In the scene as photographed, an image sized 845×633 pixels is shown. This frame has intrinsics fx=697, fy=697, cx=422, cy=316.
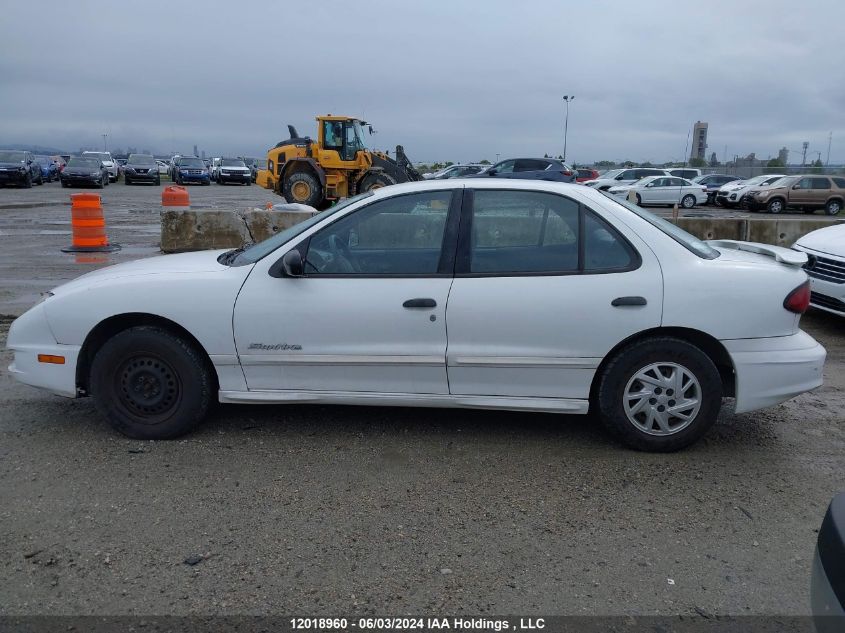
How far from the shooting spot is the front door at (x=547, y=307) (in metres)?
3.98

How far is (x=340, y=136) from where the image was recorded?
20875 mm

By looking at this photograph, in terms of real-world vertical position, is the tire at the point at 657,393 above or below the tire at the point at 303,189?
below

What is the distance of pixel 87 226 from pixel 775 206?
25.7 metres

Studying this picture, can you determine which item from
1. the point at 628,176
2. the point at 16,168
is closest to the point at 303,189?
the point at 16,168

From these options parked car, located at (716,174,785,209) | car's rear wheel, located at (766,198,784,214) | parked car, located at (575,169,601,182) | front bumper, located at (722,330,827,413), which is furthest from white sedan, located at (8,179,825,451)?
parked car, located at (575,169,601,182)

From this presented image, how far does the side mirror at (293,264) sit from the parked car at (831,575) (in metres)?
2.89

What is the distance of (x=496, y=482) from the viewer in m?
3.77

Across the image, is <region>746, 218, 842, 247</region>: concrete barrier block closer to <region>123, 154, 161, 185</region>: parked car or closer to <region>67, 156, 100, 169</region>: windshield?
<region>67, 156, 100, 169</region>: windshield

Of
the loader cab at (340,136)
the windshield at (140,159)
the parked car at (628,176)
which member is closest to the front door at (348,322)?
the loader cab at (340,136)

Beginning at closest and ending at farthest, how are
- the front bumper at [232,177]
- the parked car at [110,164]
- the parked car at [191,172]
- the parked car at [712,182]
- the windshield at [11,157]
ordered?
the windshield at [11,157], the parked car at [712,182], the parked car at [110,164], the parked car at [191,172], the front bumper at [232,177]

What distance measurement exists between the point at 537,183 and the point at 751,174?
1994 inches

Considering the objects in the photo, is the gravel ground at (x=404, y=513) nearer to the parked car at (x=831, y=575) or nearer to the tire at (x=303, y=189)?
the parked car at (x=831, y=575)

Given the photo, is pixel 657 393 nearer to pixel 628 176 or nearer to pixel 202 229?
pixel 202 229

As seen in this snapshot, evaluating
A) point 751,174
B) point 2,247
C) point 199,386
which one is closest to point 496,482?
point 199,386
